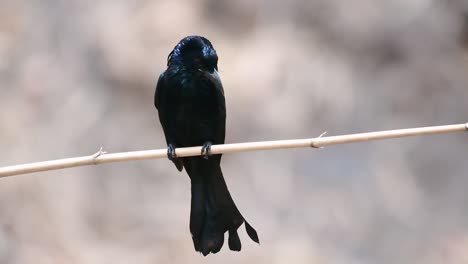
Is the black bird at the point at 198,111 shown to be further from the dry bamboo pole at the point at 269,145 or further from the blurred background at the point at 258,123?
the blurred background at the point at 258,123

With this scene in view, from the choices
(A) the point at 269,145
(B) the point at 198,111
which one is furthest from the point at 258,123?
(A) the point at 269,145

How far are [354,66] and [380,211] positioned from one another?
21.6 inches

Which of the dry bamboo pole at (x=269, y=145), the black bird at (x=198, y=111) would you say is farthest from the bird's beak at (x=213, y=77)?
the dry bamboo pole at (x=269, y=145)

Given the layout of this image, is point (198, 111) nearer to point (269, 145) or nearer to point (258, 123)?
point (269, 145)

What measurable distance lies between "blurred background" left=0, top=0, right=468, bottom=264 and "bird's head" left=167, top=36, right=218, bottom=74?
829mm

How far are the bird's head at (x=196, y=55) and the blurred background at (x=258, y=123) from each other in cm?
83

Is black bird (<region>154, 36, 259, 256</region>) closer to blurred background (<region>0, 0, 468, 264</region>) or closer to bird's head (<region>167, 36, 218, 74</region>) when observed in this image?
bird's head (<region>167, 36, 218, 74</region>)

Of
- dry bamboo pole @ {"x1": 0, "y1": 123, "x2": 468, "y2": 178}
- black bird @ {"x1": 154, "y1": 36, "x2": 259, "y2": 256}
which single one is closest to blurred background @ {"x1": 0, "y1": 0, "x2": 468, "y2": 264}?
black bird @ {"x1": 154, "y1": 36, "x2": 259, "y2": 256}

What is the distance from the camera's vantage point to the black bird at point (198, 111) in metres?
2.11

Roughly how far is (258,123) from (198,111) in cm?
85

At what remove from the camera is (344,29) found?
3.03 m

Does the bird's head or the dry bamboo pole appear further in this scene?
the bird's head

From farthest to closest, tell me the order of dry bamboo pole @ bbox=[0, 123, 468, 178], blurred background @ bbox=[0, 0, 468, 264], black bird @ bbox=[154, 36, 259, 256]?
blurred background @ bbox=[0, 0, 468, 264] < black bird @ bbox=[154, 36, 259, 256] < dry bamboo pole @ bbox=[0, 123, 468, 178]

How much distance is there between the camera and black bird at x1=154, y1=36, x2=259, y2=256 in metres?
2.11
